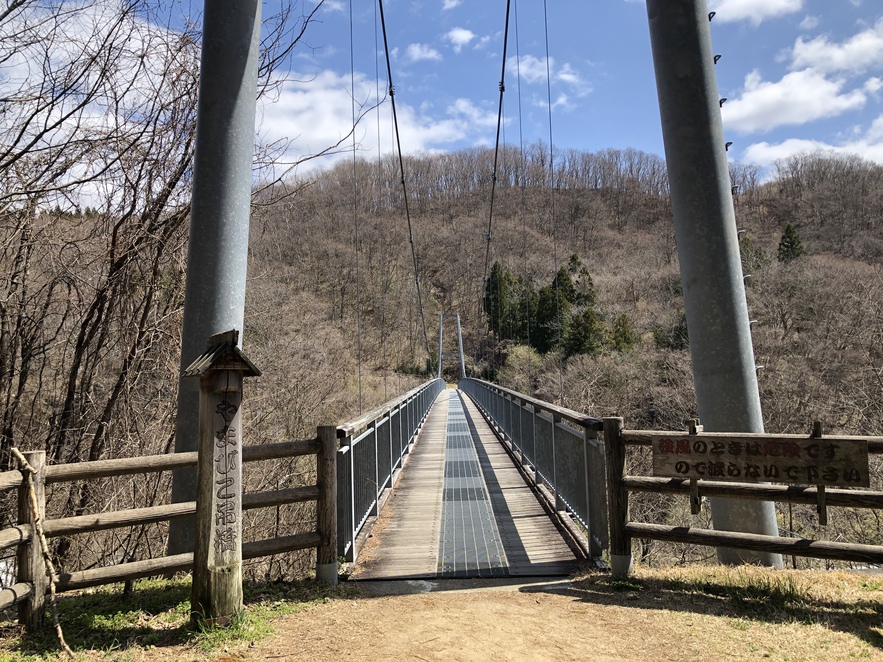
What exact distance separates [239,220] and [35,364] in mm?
2874

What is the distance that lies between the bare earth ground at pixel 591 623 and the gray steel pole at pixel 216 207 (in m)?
1.06

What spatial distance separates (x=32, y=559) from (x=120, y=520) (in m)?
0.40

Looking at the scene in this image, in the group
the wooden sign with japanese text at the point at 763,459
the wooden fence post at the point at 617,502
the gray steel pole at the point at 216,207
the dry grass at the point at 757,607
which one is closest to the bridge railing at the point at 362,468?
the gray steel pole at the point at 216,207

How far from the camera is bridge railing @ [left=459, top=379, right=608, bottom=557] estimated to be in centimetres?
399

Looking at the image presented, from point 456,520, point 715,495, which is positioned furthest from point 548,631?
point 456,520

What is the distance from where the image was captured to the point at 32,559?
2928 millimetres

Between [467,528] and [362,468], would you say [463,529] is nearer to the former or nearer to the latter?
[467,528]

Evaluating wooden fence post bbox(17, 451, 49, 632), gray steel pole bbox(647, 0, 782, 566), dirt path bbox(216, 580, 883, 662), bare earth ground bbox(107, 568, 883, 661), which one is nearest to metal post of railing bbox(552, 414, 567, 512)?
gray steel pole bbox(647, 0, 782, 566)

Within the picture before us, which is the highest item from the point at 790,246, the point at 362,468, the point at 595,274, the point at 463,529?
the point at 595,274

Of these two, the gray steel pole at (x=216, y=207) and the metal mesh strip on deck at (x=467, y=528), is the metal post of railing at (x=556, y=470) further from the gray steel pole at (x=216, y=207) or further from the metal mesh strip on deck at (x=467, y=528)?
the gray steel pole at (x=216, y=207)

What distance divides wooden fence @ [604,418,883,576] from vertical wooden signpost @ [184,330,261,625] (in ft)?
7.29

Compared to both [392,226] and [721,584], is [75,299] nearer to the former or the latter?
[721,584]

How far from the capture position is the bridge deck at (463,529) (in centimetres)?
416

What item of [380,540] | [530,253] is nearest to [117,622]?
[380,540]
